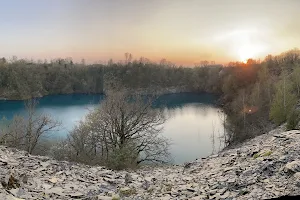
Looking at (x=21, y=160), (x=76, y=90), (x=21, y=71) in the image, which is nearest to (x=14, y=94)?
(x=21, y=71)

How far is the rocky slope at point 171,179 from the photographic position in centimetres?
650

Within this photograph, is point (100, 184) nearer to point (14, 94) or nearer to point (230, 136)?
point (230, 136)

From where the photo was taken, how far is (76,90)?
9100cm

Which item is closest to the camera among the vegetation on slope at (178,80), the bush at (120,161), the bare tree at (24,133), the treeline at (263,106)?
the bush at (120,161)

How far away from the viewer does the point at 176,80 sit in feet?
333

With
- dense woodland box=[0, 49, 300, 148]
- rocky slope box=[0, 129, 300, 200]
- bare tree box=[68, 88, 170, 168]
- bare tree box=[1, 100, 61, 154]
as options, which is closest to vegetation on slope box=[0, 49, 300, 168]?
dense woodland box=[0, 49, 300, 148]

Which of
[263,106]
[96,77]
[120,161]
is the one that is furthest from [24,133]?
[96,77]

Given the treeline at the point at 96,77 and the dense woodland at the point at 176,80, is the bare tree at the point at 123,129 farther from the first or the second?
the treeline at the point at 96,77

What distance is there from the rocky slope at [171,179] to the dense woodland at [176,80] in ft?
71.4

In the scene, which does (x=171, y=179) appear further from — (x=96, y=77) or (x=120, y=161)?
(x=96, y=77)

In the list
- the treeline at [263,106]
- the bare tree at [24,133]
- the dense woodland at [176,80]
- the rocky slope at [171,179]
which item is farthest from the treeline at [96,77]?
the rocky slope at [171,179]

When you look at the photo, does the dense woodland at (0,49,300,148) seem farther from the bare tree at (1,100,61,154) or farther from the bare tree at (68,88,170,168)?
the bare tree at (1,100,61,154)

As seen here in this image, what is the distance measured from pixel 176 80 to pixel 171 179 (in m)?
93.3

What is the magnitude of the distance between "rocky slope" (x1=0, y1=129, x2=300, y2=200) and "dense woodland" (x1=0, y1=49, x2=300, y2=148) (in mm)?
21748
